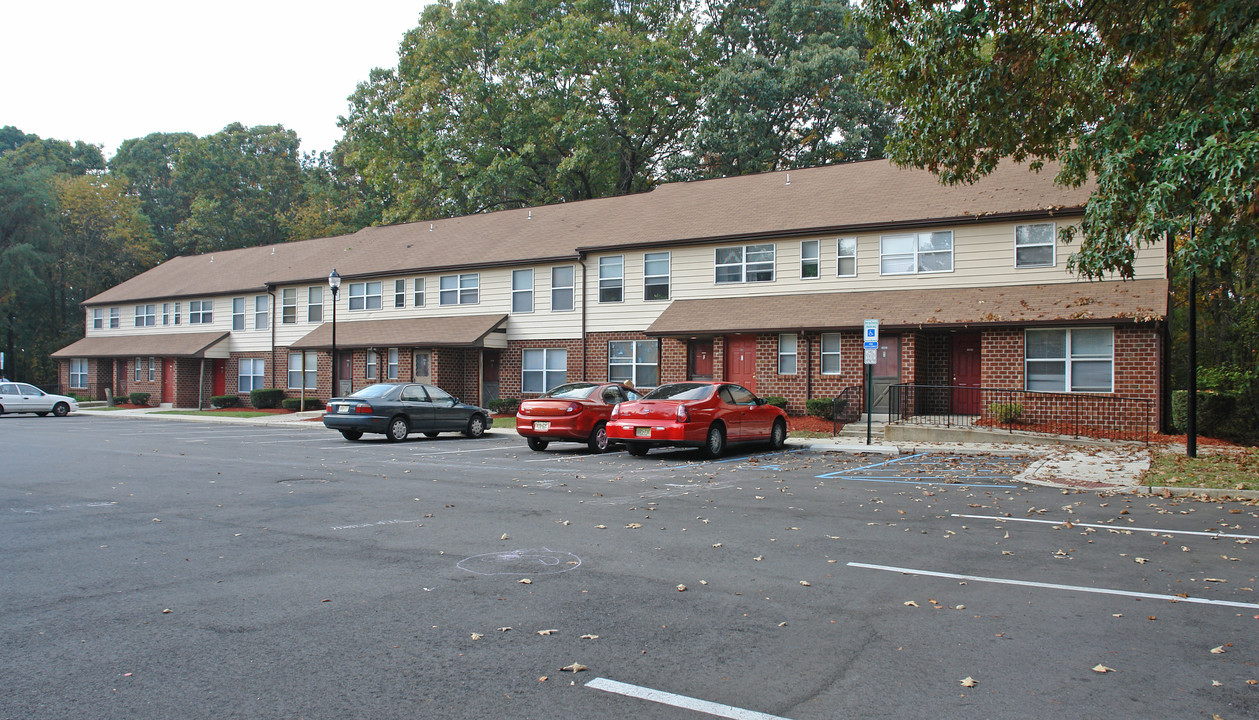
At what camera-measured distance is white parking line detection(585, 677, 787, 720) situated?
388 centimetres

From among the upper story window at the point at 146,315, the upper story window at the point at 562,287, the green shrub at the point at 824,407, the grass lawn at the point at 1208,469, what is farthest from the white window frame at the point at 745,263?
the upper story window at the point at 146,315

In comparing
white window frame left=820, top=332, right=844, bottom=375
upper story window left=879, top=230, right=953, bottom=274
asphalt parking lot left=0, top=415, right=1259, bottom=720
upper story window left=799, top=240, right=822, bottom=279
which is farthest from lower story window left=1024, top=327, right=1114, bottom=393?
asphalt parking lot left=0, top=415, right=1259, bottom=720

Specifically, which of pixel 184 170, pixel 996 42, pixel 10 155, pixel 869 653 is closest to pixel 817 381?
pixel 996 42

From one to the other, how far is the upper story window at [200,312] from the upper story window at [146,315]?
318 centimetres

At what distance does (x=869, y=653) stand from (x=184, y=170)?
232 feet

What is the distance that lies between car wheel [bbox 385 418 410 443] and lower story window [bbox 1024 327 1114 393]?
51.4 ft

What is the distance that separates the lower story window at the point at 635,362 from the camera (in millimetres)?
27438

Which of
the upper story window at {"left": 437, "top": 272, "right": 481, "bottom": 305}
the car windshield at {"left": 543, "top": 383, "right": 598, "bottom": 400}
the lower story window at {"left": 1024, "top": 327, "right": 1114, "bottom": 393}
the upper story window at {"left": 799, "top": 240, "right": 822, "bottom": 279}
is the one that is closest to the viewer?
the car windshield at {"left": 543, "top": 383, "right": 598, "bottom": 400}

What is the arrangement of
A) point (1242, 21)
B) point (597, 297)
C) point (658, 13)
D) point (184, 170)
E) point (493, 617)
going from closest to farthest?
point (493, 617) → point (1242, 21) → point (597, 297) → point (658, 13) → point (184, 170)

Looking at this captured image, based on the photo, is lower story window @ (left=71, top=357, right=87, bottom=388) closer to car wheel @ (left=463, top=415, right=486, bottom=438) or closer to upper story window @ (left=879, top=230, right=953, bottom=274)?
car wheel @ (left=463, top=415, right=486, bottom=438)

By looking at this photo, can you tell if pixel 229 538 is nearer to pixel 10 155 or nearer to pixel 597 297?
pixel 597 297

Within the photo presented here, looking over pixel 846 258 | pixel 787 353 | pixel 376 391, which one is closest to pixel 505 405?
pixel 376 391

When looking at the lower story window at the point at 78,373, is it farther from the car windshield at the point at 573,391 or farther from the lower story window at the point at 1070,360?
the lower story window at the point at 1070,360

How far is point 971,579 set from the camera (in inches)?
256
